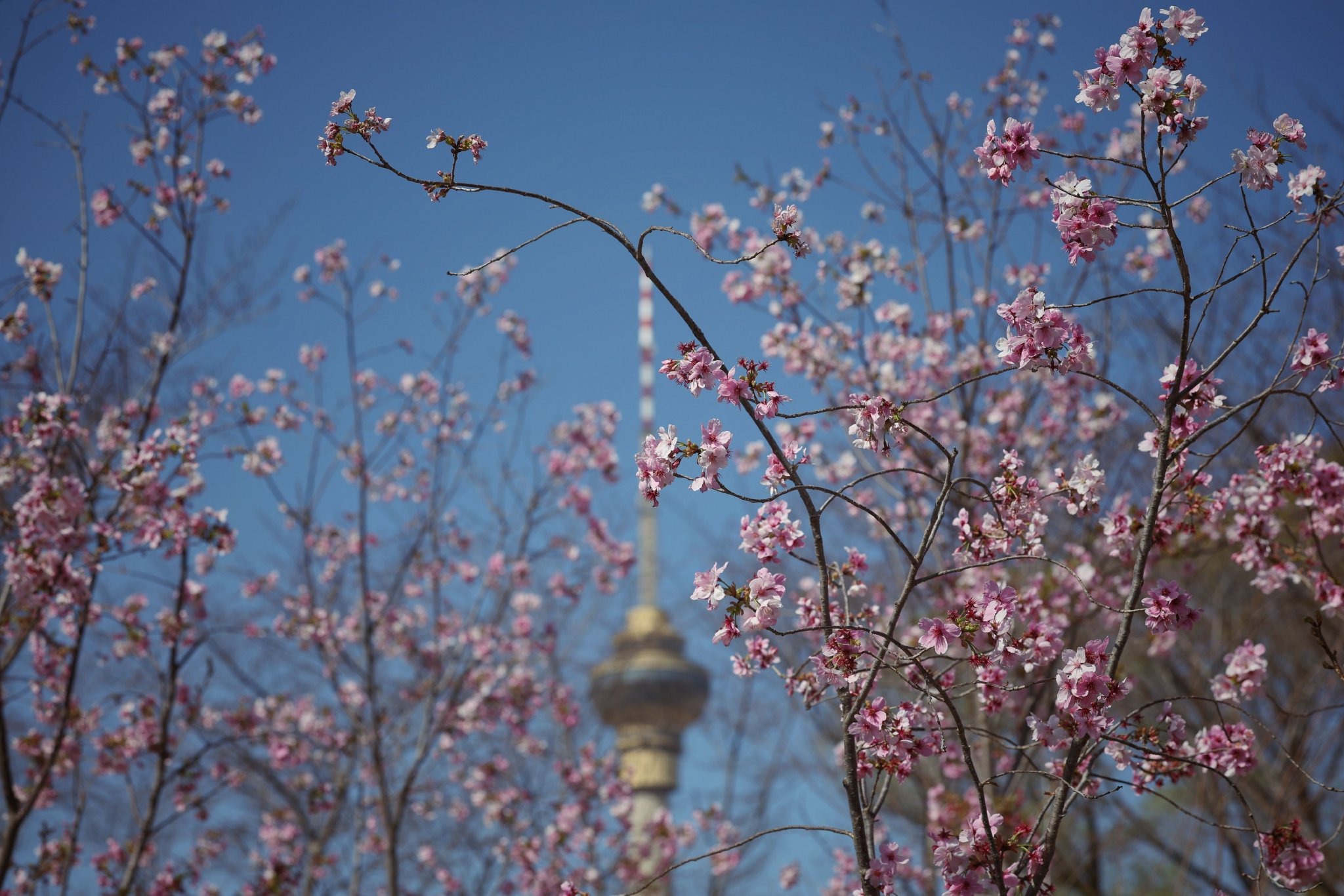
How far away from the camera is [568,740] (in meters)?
11.0

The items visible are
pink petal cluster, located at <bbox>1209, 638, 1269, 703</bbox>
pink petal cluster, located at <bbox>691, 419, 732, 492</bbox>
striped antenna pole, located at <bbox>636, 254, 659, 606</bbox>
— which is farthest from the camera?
striped antenna pole, located at <bbox>636, 254, 659, 606</bbox>

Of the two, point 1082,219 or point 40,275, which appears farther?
point 40,275

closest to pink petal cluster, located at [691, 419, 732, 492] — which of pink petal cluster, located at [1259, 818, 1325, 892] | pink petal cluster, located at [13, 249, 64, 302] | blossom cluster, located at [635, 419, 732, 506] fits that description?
blossom cluster, located at [635, 419, 732, 506]

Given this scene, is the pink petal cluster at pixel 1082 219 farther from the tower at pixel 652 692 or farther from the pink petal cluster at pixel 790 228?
the tower at pixel 652 692

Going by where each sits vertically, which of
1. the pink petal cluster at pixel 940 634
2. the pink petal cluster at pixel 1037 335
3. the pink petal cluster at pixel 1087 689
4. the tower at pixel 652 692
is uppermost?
the tower at pixel 652 692

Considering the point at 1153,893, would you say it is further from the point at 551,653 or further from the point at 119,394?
the point at 119,394

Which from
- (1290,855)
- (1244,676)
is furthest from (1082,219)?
(1290,855)

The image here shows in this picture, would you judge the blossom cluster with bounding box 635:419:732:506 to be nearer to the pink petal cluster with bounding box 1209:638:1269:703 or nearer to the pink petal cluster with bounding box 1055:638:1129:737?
the pink petal cluster with bounding box 1055:638:1129:737

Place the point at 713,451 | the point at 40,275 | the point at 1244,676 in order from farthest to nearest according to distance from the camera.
A: the point at 40,275
the point at 1244,676
the point at 713,451

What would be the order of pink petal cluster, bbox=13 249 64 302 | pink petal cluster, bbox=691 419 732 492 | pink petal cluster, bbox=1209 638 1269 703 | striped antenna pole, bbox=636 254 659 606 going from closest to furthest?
pink petal cluster, bbox=691 419 732 492, pink petal cluster, bbox=1209 638 1269 703, pink petal cluster, bbox=13 249 64 302, striped antenna pole, bbox=636 254 659 606

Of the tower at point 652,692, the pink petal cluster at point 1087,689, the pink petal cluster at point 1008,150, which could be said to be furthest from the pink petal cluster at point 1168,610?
the tower at point 652,692

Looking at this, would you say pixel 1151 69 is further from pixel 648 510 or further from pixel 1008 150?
pixel 648 510

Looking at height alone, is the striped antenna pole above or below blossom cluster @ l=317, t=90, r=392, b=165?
above

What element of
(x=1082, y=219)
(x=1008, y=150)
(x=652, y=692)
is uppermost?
(x=652, y=692)
